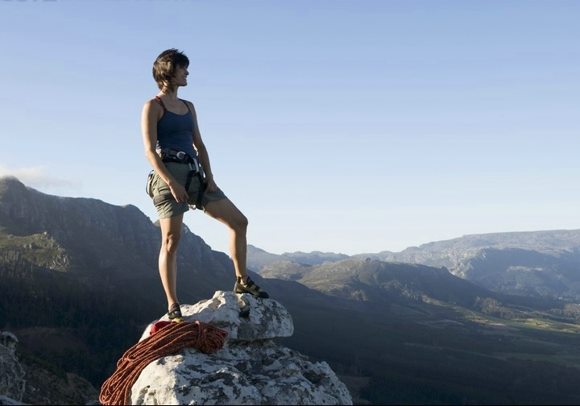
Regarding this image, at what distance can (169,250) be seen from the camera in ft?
33.4

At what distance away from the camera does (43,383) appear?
96625 mm

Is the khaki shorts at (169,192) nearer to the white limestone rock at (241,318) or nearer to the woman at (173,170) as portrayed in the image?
the woman at (173,170)

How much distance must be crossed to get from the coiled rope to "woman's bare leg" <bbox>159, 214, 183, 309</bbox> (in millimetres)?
910

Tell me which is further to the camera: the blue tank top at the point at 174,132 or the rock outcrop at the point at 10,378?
the rock outcrop at the point at 10,378

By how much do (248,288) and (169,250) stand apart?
7.05 feet

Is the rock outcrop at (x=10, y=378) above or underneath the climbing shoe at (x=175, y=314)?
underneath

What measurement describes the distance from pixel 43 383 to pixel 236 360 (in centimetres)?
10195

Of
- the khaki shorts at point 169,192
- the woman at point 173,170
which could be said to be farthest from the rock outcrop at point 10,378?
the khaki shorts at point 169,192

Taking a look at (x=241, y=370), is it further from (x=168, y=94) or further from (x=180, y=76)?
(x=180, y=76)

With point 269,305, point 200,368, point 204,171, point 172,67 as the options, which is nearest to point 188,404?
point 200,368

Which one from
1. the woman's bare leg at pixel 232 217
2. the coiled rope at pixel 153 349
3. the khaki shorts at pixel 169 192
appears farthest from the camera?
the woman's bare leg at pixel 232 217

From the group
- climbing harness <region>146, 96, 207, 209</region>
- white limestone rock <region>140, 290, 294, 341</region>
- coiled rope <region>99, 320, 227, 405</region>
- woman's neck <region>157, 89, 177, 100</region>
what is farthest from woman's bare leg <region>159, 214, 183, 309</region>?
woman's neck <region>157, 89, 177, 100</region>

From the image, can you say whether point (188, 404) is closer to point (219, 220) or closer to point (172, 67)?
point (219, 220)

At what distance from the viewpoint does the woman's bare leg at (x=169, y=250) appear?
10.1 m
